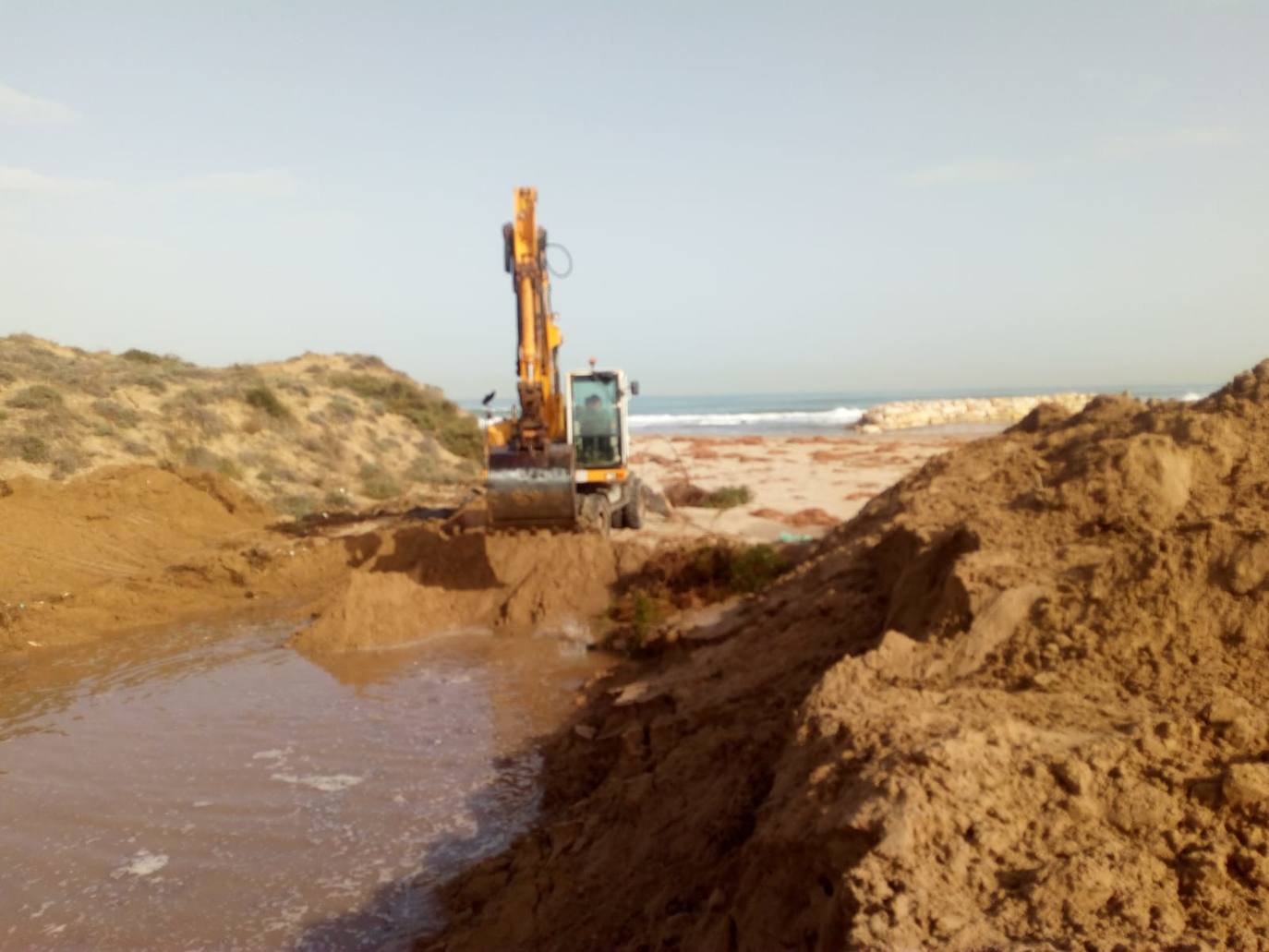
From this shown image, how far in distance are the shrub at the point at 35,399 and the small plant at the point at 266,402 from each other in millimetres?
5336

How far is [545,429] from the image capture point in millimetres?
12906

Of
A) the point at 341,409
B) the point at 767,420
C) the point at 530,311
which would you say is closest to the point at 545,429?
the point at 530,311

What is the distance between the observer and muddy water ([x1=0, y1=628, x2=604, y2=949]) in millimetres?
5688

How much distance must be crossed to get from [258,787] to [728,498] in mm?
13766

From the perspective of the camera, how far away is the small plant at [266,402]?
83.5ft

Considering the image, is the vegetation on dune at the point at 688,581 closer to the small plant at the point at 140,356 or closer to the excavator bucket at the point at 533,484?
the excavator bucket at the point at 533,484

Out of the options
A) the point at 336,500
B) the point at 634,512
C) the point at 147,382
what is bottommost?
the point at 336,500

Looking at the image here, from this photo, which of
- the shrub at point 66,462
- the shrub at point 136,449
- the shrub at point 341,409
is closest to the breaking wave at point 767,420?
the shrub at point 341,409

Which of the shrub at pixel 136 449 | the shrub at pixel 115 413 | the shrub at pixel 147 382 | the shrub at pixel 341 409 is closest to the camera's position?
the shrub at pixel 136 449

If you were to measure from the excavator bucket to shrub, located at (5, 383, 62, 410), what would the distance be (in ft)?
41.6

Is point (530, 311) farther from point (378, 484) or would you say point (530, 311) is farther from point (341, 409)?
point (341, 409)

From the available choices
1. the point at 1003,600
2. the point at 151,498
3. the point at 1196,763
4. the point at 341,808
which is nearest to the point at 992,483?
the point at 1003,600

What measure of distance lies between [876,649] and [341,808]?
4.37 m

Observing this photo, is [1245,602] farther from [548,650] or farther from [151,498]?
[151,498]
